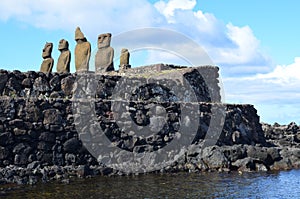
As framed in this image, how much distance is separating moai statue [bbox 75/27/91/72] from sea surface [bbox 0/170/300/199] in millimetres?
9319

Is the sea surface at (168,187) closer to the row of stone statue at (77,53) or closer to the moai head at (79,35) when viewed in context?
the row of stone statue at (77,53)

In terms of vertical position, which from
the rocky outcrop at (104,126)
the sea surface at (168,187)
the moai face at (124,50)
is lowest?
the sea surface at (168,187)

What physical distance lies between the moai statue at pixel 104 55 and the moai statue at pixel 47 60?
4160mm

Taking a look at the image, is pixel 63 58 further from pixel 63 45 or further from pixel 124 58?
pixel 124 58

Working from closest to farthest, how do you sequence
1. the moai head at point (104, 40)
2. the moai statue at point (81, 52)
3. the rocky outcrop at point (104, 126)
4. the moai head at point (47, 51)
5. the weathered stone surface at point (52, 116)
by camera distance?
1. the rocky outcrop at point (104, 126)
2. the weathered stone surface at point (52, 116)
3. the moai head at point (47, 51)
4. the moai statue at point (81, 52)
5. the moai head at point (104, 40)

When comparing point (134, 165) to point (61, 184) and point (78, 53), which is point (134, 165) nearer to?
point (61, 184)

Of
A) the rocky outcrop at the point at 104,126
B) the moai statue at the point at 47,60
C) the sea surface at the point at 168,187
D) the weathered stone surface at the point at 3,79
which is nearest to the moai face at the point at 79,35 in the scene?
the moai statue at the point at 47,60

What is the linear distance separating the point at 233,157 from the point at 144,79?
739cm

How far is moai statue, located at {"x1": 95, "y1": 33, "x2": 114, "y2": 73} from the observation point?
99.7 feet

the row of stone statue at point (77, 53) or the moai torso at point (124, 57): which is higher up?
the moai torso at point (124, 57)

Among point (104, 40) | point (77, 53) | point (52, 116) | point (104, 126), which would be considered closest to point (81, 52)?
point (77, 53)

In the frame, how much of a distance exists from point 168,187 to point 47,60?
13068mm

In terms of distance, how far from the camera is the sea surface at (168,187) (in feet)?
52.4

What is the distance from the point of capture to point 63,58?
27.2 meters
